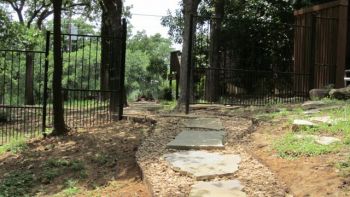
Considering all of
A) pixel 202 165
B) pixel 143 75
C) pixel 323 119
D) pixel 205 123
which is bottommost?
pixel 202 165

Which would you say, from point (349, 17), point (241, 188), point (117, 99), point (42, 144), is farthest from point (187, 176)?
point (349, 17)

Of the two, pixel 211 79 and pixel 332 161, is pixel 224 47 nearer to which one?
pixel 211 79

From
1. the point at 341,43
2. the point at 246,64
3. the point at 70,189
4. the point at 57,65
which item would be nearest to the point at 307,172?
the point at 70,189

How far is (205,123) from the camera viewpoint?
7.84 m

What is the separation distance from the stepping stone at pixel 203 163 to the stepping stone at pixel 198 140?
0.22 m

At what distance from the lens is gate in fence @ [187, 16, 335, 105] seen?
11.1 m

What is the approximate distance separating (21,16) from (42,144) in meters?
19.8

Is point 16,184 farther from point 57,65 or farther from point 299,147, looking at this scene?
point 299,147

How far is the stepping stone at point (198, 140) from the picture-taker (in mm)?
6051

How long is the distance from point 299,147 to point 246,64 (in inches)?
334

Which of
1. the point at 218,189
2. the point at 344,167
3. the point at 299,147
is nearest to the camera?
→ the point at 218,189

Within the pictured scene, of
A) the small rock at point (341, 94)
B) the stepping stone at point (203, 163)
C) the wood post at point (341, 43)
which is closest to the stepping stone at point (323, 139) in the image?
the stepping stone at point (203, 163)

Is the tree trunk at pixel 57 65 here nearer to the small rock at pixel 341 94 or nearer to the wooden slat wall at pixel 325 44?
the small rock at pixel 341 94

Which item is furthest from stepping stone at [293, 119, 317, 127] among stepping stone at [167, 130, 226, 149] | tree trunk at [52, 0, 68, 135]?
tree trunk at [52, 0, 68, 135]
